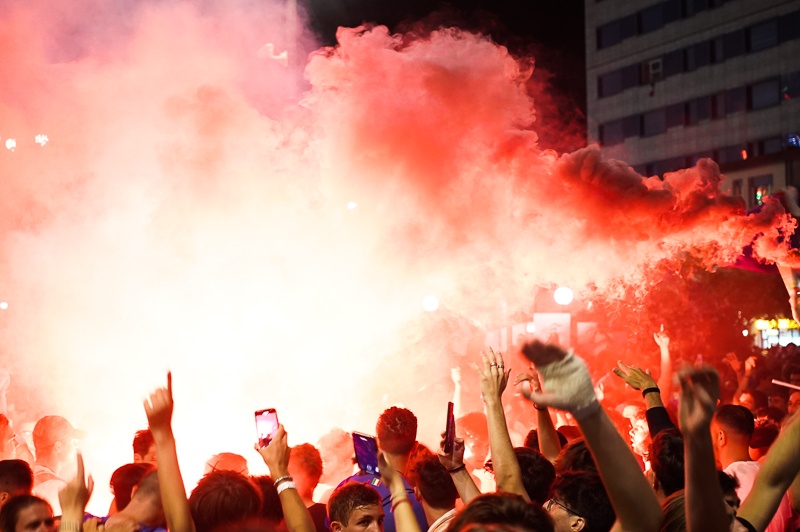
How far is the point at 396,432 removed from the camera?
5367 millimetres

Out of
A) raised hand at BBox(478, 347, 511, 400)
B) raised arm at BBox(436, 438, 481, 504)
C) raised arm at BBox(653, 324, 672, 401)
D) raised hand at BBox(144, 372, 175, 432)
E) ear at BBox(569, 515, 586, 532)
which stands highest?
raised arm at BBox(653, 324, 672, 401)

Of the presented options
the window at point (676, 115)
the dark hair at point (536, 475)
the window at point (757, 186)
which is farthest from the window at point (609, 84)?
the dark hair at point (536, 475)

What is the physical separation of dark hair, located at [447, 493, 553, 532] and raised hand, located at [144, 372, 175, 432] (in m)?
1.75

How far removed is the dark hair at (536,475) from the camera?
4285mm

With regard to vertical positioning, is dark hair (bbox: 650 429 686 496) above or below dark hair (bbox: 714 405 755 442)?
below

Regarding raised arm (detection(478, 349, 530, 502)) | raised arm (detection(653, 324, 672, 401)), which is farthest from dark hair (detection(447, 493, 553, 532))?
raised arm (detection(653, 324, 672, 401))

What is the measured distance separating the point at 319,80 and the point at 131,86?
7.44 feet

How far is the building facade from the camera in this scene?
39375 millimetres

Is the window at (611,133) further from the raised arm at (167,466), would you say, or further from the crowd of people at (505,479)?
the raised arm at (167,466)

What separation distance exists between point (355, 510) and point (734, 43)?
41963 millimetres

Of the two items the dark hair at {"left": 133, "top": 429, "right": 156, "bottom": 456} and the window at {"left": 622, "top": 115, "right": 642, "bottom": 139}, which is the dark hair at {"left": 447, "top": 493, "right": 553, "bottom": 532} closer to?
the dark hair at {"left": 133, "top": 429, "right": 156, "bottom": 456}

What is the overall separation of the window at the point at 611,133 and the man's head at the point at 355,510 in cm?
4499

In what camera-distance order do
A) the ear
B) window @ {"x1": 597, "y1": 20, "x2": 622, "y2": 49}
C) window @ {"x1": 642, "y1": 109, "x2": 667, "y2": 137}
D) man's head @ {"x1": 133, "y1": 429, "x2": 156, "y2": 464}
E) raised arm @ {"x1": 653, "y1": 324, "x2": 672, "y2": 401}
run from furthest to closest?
window @ {"x1": 597, "y1": 20, "x2": 622, "y2": 49}
window @ {"x1": 642, "y1": 109, "x2": 667, "y2": 137}
raised arm @ {"x1": 653, "y1": 324, "x2": 672, "y2": 401}
man's head @ {"x1": 133, "y1": 429, "x2": 156, "y2": 464}
the ear

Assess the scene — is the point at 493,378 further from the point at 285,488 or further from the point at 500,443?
the point at 285,488
